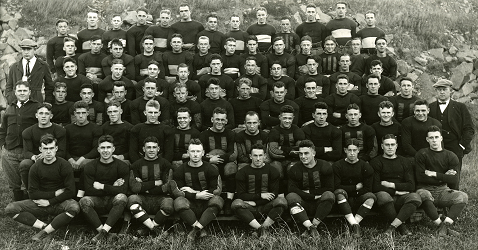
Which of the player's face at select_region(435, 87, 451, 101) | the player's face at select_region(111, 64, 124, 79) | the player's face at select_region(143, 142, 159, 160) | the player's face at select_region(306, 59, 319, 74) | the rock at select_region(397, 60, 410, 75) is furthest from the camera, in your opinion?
the rock at select_region(397, 60, 410, 75)

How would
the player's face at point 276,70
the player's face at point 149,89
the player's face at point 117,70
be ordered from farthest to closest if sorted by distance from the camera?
the player's face at point 276,70, the player's face at point 117,70, the player's face at point 149,89

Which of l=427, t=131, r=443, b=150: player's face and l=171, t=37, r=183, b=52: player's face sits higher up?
l=171, t=37, r=183, b=52: player's face

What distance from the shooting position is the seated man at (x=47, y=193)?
761 centimetres

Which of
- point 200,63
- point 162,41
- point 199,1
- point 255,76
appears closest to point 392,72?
point 255,76

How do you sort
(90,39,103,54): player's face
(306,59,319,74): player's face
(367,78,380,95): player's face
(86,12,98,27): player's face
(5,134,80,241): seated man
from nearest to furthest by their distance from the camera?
(5,134,80,241): seated man → (367,78,380,95): player's face → (306,59,319,74): player's face → (90,39,103,54): player's face → (86,12,98,27): player's face

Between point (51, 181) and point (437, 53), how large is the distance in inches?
520

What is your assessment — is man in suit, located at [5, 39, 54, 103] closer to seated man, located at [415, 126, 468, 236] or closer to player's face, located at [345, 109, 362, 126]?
player's face, located at [345, 109, 362, 126]

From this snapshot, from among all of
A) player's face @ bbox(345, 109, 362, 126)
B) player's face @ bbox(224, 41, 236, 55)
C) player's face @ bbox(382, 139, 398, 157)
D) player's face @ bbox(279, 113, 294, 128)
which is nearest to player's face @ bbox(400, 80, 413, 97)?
player's face @ bbox(345, 109, 362, 126)

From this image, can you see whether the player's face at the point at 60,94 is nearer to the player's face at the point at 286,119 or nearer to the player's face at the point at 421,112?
the player's face at the point at 286,119

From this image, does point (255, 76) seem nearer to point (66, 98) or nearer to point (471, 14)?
point (66, 98)

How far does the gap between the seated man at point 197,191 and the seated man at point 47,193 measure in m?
1.64

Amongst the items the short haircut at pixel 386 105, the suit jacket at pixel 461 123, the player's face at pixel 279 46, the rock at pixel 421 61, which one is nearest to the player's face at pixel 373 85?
the short haircut at pixel 386 105

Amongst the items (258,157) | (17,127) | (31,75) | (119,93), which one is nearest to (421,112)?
(258,157)

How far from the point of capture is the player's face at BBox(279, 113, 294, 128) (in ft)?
28.8
